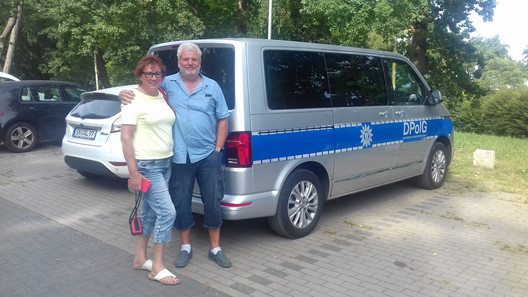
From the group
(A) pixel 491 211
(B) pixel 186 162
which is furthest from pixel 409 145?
Answer: (B) pixel 186 162

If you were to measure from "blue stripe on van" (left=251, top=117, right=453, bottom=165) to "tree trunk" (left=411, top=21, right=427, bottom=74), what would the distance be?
52.1 feet

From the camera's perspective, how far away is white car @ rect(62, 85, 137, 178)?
264 inches

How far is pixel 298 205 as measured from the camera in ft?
17.2

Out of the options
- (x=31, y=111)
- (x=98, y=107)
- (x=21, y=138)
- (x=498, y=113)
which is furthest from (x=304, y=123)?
(x=498, y=113)

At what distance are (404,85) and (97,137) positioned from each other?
Answer: 14.4ft

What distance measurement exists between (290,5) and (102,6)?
9279 mm

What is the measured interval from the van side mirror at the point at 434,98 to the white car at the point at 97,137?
4.45 m

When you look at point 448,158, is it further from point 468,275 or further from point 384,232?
point 468,275

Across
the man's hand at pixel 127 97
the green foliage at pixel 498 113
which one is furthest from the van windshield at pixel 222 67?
the green foliage at pixel 498 113

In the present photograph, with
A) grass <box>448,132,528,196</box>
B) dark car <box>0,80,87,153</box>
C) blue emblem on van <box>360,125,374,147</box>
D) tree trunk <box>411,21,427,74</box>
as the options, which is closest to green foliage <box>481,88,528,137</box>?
tree trunk <box>411,21,427,74</box>

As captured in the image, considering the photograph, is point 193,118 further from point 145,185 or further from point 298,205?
point 298,205

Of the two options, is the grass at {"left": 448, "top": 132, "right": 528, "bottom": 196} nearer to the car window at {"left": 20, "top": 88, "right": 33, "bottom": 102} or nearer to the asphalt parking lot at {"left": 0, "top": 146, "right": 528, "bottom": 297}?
the asphalt parking lot at {"left": 0, "top": 146, "right": 528, "bottom": 297}

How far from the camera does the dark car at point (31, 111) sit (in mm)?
10555

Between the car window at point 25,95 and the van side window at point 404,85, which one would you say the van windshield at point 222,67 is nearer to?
the van side window at point 404,85
